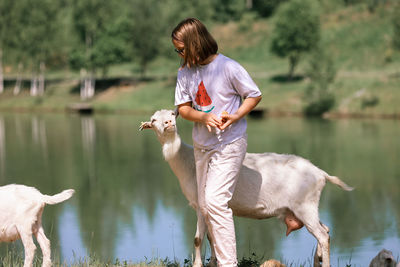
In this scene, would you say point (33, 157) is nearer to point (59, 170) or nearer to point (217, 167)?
point (59, 170)

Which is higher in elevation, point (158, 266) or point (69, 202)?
point (158, 266)

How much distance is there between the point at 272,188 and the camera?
20.3 feet

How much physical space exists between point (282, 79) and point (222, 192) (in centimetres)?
4333

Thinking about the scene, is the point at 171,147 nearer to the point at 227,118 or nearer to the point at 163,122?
the point at 163,122

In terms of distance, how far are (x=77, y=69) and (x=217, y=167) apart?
52336mm

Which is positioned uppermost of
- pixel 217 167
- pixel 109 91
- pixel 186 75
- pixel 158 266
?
pixel 186 75

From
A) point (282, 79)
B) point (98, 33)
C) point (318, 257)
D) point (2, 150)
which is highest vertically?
point (98, 33)

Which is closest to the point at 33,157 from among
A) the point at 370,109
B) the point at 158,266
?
the point at 158,266

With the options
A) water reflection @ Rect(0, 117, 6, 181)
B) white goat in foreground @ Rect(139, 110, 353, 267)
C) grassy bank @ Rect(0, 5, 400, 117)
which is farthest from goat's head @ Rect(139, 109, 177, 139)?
grassy bank @ Rect(0, 5, 400, 117)

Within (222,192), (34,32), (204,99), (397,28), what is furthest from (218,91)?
(34,32)

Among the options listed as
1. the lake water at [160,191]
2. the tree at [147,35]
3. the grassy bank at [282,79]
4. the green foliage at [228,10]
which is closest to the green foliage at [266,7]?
the green foliage at [228,10]

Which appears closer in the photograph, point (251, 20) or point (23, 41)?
point (23, 41)

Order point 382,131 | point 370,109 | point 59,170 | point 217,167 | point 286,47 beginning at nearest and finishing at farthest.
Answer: point 217,167, point 59,170, point 382,131, point 370,109, point 286,47

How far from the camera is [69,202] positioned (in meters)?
14.5
